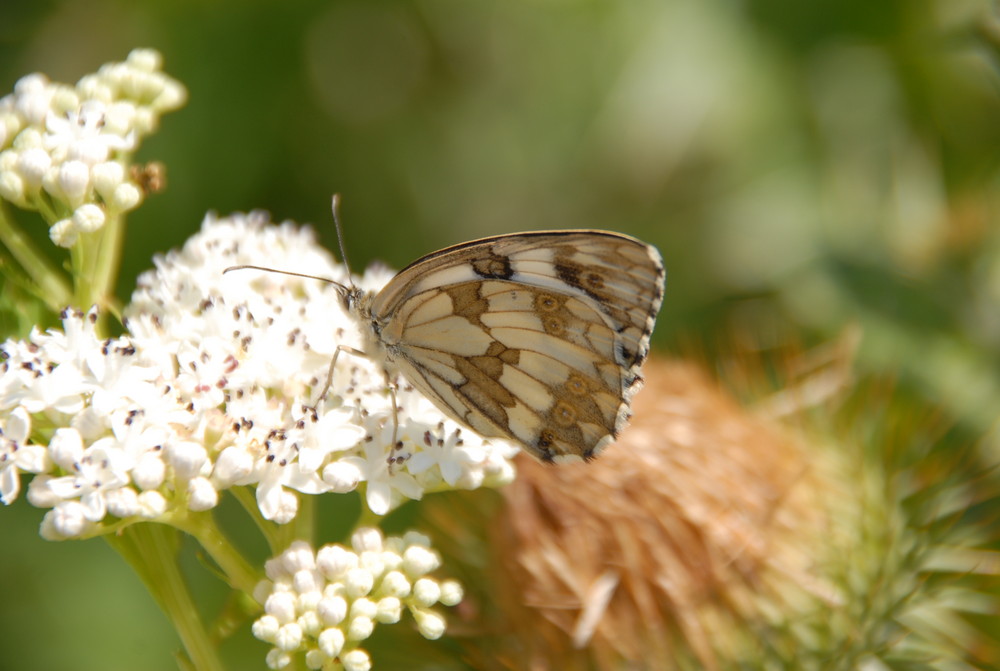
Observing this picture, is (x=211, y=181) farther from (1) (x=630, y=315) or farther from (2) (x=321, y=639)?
(2) (x=321, y=639)

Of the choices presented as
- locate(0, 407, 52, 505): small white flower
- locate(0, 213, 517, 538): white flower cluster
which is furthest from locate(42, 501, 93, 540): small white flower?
locate(0, 407, 52, 505): small white flower

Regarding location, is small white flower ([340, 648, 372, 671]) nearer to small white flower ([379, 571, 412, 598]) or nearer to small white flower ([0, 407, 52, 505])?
small white flower ([379, 571, 412, 598])

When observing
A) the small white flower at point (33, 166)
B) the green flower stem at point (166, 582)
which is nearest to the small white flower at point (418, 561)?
the green flower stem at point (166, 582)

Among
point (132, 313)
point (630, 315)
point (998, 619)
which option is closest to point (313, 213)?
point (132, 313)

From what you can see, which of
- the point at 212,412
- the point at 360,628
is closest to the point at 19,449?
the point at 212,412

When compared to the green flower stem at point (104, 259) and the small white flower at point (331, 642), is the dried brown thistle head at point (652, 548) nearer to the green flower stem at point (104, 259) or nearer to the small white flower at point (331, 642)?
the small white flower at point (331, 642)

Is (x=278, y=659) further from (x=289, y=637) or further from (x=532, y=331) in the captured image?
(x=532, y=331)
